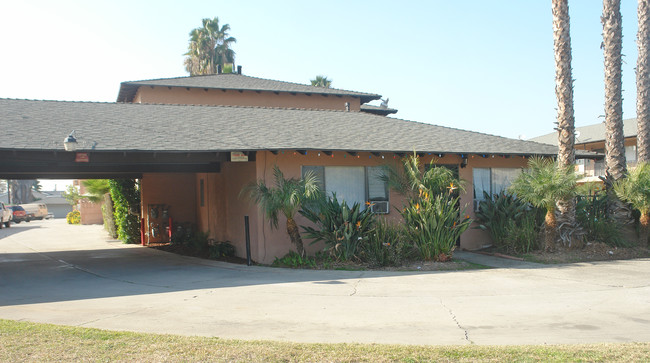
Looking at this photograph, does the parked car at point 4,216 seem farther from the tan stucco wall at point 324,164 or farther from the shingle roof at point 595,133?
the shingle roof at point 595,133

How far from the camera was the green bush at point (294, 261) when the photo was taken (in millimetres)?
12195

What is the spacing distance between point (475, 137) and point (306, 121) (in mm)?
5125

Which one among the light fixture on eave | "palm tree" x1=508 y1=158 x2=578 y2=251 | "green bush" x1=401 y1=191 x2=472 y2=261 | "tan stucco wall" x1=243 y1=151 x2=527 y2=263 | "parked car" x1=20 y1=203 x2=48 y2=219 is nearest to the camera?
the light fixture on eave

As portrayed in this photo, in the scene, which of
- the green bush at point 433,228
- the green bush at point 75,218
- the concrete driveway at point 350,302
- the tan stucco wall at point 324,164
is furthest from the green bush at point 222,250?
the green bush at point 75,218

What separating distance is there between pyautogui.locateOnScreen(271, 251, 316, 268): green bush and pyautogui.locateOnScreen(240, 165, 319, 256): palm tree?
6.0 inches

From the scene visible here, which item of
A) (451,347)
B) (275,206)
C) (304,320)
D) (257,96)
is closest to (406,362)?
Answer: (451,347)

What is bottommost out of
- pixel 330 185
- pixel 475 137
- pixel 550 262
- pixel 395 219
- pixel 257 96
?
pixel 550 262

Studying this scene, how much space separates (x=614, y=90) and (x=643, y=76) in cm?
175

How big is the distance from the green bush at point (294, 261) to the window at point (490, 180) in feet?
17.9

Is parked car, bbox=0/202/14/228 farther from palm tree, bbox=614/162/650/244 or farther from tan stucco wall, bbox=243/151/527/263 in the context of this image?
palm tree, bbox=614/162/650/244

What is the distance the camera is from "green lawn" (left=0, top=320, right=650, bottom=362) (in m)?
5.31

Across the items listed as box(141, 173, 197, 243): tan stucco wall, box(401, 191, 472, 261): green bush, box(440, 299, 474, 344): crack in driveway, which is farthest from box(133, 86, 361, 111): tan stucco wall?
box(440, 299, 474, 344): crack in driveway

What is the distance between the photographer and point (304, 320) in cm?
732

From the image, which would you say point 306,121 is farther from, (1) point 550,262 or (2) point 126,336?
(2) point 126,336
